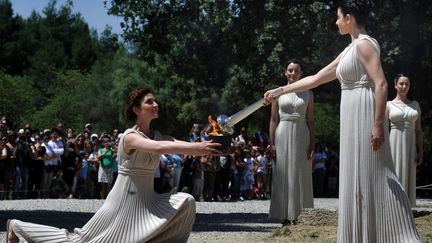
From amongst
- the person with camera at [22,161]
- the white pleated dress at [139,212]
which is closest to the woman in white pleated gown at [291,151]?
the white pleated dress at [139,212]

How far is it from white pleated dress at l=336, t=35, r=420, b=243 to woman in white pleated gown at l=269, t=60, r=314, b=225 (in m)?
4.89

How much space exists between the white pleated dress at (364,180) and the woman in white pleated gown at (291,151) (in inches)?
193

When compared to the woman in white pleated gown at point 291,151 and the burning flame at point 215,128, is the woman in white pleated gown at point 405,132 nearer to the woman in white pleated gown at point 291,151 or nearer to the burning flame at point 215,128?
Result: the woman in white pleated gown at point 291,151

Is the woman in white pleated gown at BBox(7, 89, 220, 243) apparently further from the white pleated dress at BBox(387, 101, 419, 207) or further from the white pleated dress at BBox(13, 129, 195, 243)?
the white pleated dress at BBox(387, 101, 419, 207)

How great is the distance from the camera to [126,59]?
83125 millimetres

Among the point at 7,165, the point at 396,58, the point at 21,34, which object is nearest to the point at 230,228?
the point at 7,165

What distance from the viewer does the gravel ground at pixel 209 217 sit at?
13586mm

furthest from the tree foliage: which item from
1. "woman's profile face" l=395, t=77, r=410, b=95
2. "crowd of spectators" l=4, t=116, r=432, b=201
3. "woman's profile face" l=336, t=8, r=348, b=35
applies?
"woman's profile face" l=336, t=8, r=348, b=35

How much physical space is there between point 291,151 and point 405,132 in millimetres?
3415

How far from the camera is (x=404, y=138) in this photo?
16.7m

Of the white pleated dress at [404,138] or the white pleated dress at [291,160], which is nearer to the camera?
the white pleated dress at [291,160]

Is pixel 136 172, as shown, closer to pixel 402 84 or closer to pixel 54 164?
pixel 402 84

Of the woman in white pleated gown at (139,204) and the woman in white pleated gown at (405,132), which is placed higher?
the woman in white pleated gown at (405,132)

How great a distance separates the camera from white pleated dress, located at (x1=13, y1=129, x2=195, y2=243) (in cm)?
877
